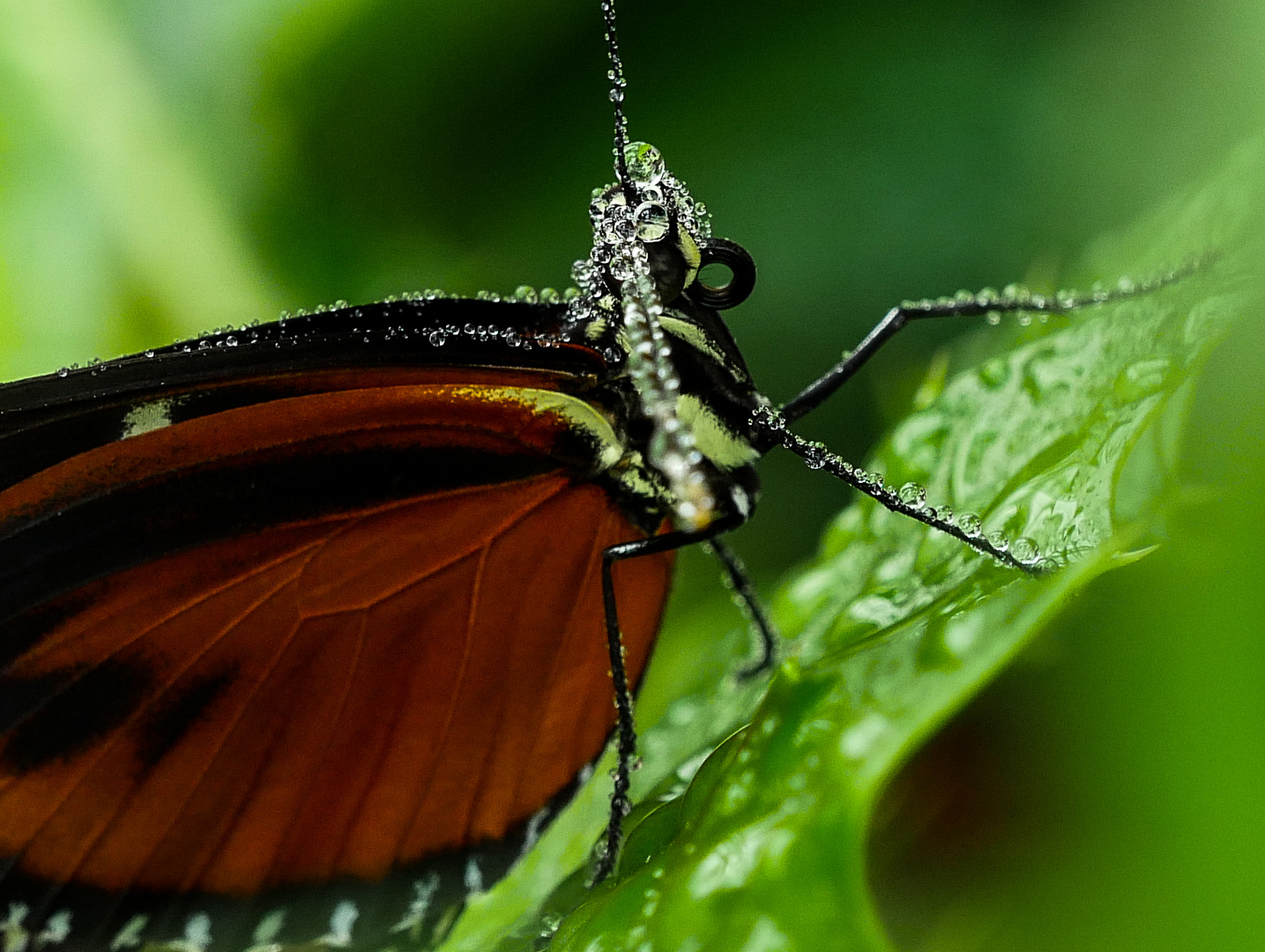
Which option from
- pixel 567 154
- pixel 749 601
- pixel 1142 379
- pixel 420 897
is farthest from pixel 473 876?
pixel 567 154

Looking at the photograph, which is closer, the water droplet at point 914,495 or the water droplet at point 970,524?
the water droplet at point 970,524

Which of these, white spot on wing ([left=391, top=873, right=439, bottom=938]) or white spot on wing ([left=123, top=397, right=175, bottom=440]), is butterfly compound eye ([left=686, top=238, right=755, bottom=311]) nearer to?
white spot on wing ([left=123, top=397, right=175, bottom=440])

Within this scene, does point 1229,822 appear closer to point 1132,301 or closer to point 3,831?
point 1132,301

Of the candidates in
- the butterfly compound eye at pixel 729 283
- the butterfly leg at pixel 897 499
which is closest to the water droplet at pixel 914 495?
the butterfly leg at pixel 897 499

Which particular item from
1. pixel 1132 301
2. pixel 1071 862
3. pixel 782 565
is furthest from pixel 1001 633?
pixel 782 565

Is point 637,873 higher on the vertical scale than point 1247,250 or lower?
lower

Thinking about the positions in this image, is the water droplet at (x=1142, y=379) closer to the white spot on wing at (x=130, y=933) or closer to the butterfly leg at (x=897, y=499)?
the butterfly leg at (x=897, y=499)

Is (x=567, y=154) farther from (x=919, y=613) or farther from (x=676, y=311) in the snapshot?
(x=919, y=613)
